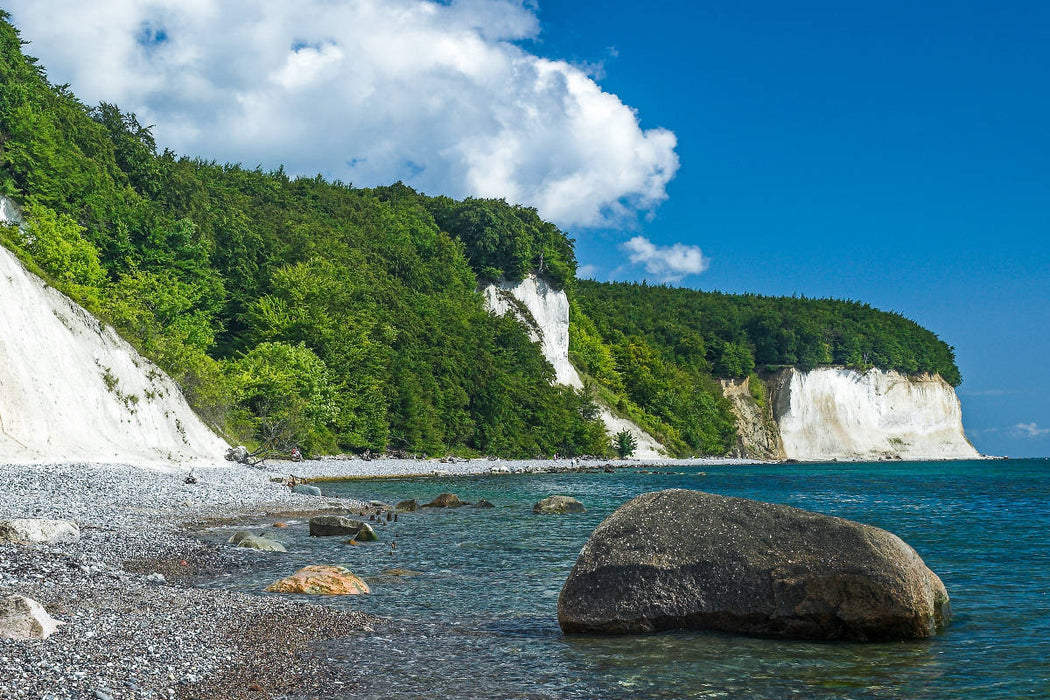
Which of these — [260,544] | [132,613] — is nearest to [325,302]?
[260,544]

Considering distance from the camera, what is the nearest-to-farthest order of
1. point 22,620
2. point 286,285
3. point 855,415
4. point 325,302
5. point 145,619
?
point 22,620 < point 145,619 < point 286,285 < point 325,302 < point 855,415

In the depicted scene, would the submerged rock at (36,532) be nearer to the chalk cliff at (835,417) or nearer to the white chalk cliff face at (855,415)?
the chalk cliff at (835,417)

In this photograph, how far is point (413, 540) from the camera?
2067 cm

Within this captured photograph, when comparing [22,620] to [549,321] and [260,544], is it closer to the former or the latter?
[260,544]

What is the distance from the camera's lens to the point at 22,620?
823 centimetres

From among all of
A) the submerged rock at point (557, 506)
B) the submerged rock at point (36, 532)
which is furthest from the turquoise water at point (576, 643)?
the submerged rock at point (557, 506)

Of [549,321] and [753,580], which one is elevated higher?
[549,321]

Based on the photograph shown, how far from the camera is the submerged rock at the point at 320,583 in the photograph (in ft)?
43.2

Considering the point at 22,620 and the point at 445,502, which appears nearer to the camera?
the point at 22,620

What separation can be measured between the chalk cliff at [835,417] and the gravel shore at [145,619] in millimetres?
116017

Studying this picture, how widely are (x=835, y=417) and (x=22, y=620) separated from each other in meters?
137

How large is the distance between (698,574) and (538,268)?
302 ft

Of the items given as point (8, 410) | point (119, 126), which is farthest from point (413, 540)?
point (119, 126)

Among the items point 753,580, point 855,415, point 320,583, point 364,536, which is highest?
point 855,415
